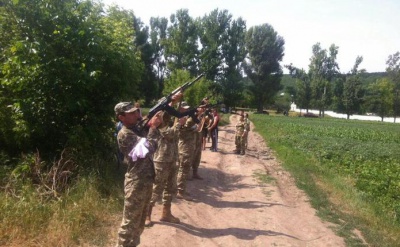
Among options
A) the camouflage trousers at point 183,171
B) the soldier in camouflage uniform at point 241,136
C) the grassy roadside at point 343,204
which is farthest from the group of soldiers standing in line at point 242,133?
the camouflage trousers at point 183,171

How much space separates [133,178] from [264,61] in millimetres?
58107

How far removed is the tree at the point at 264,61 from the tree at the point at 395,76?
105 ft

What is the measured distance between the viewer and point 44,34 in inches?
290

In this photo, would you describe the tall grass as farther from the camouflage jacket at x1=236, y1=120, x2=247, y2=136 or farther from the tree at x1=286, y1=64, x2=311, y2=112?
the tree at x1=286, y1=64, x2=311, y2=112

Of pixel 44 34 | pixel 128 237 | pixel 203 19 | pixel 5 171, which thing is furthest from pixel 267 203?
pixel 203 19

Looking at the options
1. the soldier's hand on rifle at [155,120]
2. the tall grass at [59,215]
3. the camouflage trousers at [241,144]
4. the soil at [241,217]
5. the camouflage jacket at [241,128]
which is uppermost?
the soldier's hand on rifle at [155,120]

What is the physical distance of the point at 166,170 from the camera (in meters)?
6.36

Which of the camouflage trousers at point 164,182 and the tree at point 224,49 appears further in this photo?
the tree at point 224,49

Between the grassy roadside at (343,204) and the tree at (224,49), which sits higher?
the tree at (224,49)

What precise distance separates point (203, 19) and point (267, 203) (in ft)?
149

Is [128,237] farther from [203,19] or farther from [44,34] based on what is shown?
[203,19]

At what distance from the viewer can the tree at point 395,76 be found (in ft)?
247

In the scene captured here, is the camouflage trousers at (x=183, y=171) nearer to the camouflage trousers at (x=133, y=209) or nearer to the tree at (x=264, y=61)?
the camouflage trousers at (x=133, y=209)

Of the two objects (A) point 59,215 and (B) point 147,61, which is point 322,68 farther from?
(A) point 59,215
